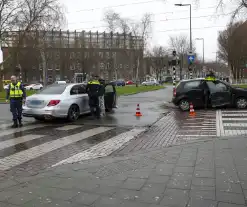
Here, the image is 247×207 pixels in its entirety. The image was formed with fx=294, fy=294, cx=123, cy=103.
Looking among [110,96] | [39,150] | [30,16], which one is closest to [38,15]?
[30,16]

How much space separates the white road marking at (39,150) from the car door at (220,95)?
6.91 m

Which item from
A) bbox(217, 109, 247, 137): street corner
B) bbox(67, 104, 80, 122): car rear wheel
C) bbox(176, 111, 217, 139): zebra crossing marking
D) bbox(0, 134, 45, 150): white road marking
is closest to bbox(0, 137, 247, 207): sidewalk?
bbox(176, 111, 217, 139): zebra crossing marking

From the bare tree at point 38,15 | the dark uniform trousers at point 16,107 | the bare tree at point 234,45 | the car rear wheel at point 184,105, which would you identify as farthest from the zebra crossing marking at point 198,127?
the bare tree at point 234,45

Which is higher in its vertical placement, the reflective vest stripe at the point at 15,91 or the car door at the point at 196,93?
the reflective vest stripe at the point at 15,91

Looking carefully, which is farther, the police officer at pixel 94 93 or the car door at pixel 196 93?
the car door at pixel 196 93

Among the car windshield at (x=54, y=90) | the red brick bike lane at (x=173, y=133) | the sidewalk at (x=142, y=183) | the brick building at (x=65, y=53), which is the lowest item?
the sidewalk at (x=142, y=183)

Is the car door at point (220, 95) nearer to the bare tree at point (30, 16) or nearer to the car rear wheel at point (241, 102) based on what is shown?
the car rear wheel at point (241, 102)

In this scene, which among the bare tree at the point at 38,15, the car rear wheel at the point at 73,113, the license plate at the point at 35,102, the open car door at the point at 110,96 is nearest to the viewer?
the license plate at the point at 35,102

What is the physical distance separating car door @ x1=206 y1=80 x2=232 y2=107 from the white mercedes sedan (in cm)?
594

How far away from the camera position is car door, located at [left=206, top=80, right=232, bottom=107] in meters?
13.7

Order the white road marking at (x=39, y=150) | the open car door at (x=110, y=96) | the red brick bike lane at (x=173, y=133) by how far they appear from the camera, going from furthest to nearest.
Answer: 1. the open car door at (x=110, y=96)
2. the red brick bike lane at (x=173, y=133)
3. the white road marking at (x=39, y=150)

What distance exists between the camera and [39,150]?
6.72m

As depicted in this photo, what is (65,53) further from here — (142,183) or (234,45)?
(142,183)

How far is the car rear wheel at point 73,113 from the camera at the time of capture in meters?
10.9
